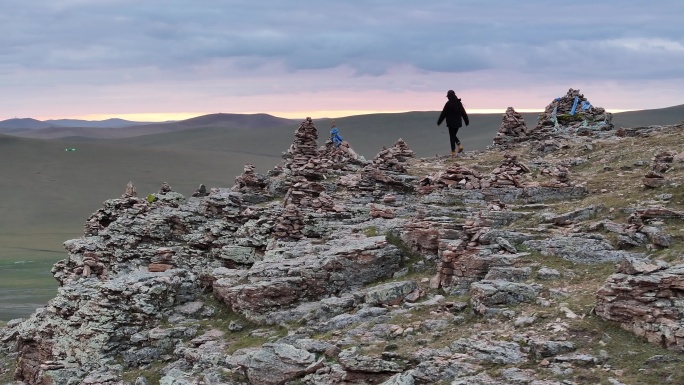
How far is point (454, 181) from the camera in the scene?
3388 centimetres

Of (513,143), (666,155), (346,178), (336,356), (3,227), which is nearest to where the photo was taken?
(336,356)

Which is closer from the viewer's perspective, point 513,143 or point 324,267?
point 324,267

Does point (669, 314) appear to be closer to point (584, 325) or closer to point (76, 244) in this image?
point (584, 325)

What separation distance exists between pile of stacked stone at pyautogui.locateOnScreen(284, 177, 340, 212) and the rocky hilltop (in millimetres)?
90

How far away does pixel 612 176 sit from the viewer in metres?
33.3

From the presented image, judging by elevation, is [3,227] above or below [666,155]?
below

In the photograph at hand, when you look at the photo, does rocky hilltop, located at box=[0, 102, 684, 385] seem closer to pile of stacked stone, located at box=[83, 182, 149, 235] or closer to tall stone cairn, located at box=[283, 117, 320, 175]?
pile of stacked stone, located at box=[83, 182, 149, 235]

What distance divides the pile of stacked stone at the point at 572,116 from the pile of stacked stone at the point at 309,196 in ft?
60.0

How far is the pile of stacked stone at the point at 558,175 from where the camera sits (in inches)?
1246

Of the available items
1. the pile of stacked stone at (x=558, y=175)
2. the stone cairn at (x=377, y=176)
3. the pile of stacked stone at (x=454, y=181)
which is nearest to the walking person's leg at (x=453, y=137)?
the stone cairn at (x=377, y=176)

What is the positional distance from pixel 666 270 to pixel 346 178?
20.4m

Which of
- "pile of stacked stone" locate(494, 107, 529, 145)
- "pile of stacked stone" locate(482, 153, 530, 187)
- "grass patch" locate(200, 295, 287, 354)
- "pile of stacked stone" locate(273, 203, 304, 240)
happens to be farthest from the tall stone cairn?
"grass patch" locate(200, 295, 287, 354)

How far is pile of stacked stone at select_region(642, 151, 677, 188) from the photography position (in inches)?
1124

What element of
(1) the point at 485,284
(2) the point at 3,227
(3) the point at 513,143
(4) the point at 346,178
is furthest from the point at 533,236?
(2) the point at 3,227
